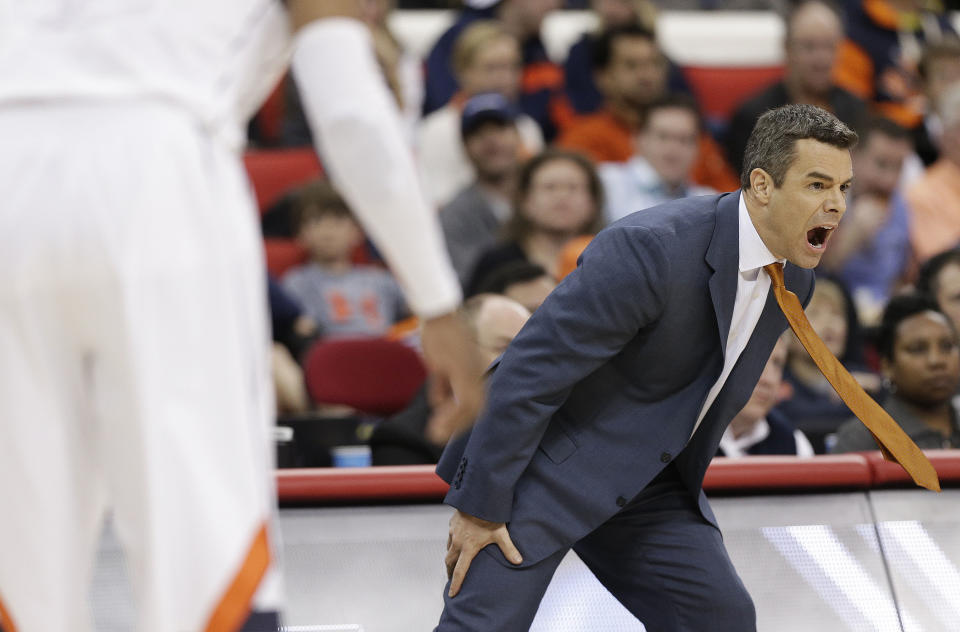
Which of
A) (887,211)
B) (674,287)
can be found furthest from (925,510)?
(887,211)

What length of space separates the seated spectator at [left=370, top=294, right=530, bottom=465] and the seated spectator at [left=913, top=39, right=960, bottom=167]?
4233 mm

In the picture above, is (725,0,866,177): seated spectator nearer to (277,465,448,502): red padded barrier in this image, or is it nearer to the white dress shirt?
(277,465,448,502): red padded barrier

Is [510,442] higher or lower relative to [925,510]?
higher

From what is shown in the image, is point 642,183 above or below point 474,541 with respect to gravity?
above

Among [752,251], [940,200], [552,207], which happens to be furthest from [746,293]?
[940,200]

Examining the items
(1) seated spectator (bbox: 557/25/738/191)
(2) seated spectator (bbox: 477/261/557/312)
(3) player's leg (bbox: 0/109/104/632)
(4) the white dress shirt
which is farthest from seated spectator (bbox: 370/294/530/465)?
(1) seated spectator (bbox: 557/25/738/191)

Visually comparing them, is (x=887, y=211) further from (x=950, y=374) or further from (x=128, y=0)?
(x=128, y=0)

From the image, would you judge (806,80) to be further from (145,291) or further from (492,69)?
(145,291)

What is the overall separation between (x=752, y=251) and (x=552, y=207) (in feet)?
9.68

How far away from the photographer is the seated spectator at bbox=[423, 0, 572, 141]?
6711 millimetres

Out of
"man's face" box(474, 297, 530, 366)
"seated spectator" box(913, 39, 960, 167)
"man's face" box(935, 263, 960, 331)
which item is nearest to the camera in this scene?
"man's face" box(474, 297, 530, 366)

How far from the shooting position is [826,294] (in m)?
4.87

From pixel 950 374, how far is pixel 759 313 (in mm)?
1768

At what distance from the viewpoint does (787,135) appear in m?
2.22
